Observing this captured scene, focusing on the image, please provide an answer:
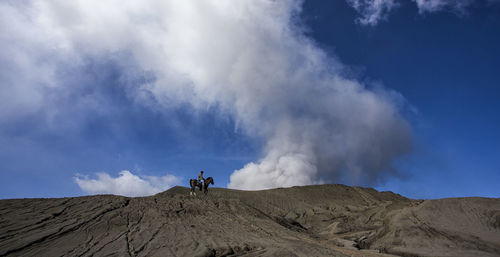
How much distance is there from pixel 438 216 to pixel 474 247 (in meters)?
3.55

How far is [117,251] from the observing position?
36.5 ft

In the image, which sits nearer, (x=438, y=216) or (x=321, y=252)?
(x=321, y=252)

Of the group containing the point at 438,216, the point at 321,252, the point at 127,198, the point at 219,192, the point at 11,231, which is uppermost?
the point at 219,192

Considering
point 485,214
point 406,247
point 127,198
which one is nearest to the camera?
point 406,247

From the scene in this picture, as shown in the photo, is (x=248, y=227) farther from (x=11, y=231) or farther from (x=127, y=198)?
(x=11, y=231)

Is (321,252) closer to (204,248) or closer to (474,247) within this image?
(204,248)

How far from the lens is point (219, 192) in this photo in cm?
5397

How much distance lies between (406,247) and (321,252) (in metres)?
5.56

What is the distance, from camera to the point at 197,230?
Result: 14.6 meters

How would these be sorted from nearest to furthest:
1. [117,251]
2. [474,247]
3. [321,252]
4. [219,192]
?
[117,251] → [321,252] → [474,247] → [219,192]

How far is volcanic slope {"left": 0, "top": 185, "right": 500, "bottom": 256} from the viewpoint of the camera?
38.0ft

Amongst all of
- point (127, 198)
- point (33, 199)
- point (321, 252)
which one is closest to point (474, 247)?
point (321, 252)

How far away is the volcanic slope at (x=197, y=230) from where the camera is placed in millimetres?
11570

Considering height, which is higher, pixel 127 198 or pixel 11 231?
pixel 127 198
